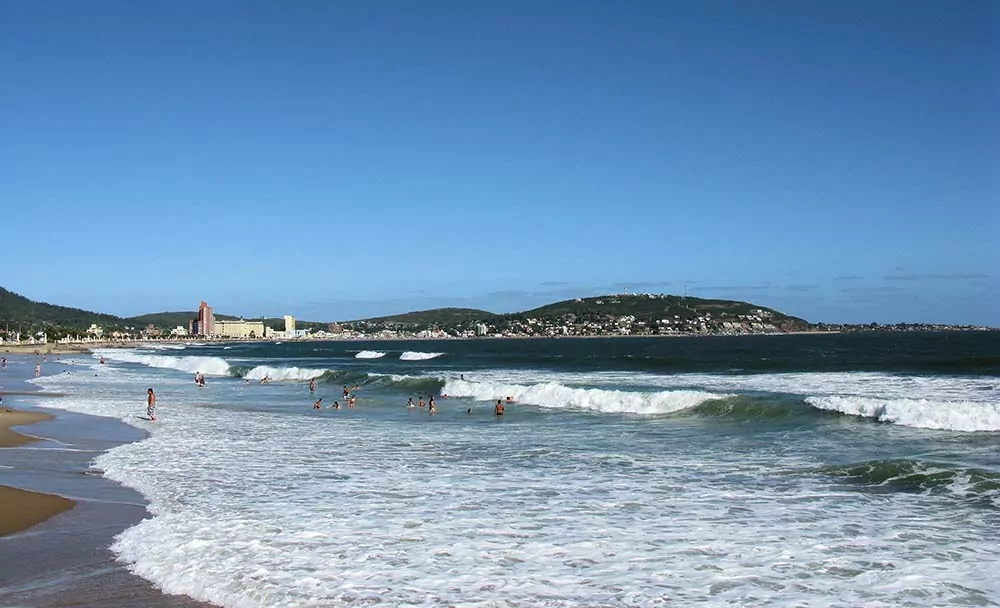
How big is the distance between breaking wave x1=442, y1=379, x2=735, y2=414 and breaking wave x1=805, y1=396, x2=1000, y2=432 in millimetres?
5302

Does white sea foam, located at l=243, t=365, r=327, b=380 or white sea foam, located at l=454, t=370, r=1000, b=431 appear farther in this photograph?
white sea foam, located at l=243, t=365, r=327, b=380

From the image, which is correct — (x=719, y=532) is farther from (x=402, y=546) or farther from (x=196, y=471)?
(x=196, y=471)

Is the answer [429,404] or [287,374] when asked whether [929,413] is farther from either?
[287,374]

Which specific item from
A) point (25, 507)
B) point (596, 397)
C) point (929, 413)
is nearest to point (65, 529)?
point (25, 507)

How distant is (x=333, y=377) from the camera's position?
54.4 metres

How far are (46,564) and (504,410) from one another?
2328 centimetres

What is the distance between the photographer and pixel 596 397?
3391 centimetres

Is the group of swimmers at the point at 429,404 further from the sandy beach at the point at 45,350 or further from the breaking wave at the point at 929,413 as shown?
the sandy beach at the point at 45,350

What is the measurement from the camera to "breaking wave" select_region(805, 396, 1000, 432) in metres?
22.5

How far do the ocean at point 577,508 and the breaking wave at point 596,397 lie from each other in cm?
328

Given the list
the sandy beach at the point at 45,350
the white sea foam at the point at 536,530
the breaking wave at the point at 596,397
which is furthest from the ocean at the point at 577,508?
the sandy beach at the point at 45,350

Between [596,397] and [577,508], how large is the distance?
22.1 m

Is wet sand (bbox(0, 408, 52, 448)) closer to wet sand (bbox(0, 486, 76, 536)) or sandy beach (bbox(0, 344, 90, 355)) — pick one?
wet sand (bbox(0, 486, 76, 536))

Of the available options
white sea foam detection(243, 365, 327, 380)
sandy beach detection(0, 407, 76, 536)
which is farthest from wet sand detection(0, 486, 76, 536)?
white sea foam detection(243, 365, 327, 380)
